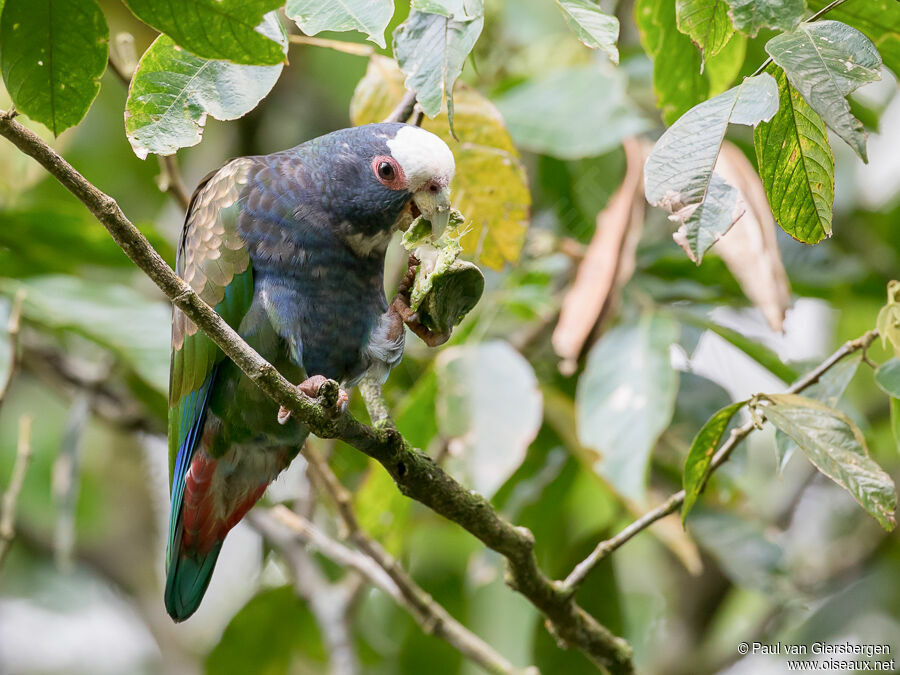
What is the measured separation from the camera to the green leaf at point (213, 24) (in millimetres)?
1194

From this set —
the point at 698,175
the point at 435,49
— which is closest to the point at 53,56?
the point at 435,49

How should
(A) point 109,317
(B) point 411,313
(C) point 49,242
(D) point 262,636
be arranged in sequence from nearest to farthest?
(B) point 411,313 → (A) point 109,317 → (C) point 49,242 → (D) point 262,636

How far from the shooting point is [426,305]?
1877mm

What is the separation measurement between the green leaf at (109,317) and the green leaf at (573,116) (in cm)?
118

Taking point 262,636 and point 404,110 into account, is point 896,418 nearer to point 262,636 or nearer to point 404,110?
point 404,110

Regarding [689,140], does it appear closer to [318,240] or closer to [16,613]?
[318,240]

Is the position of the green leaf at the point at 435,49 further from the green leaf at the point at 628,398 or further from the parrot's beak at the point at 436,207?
the green leaf at the point at 628,398

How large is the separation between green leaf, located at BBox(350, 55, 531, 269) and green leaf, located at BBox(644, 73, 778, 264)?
Answer: 78 centimetres

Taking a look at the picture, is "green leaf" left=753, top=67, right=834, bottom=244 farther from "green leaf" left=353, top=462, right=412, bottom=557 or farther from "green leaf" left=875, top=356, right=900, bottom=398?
"green leaf" left=353, top=462, right=412, bottom=557

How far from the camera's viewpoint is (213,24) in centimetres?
120

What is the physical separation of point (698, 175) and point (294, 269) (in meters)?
1.08

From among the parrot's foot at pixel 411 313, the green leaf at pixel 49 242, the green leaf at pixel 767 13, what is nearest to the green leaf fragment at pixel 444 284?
the parrot's foot at pixel 411 313

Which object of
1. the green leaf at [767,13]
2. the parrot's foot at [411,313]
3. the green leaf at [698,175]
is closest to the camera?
the green leaf at [767,13]

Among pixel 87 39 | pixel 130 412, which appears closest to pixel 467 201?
pixel 87 39
